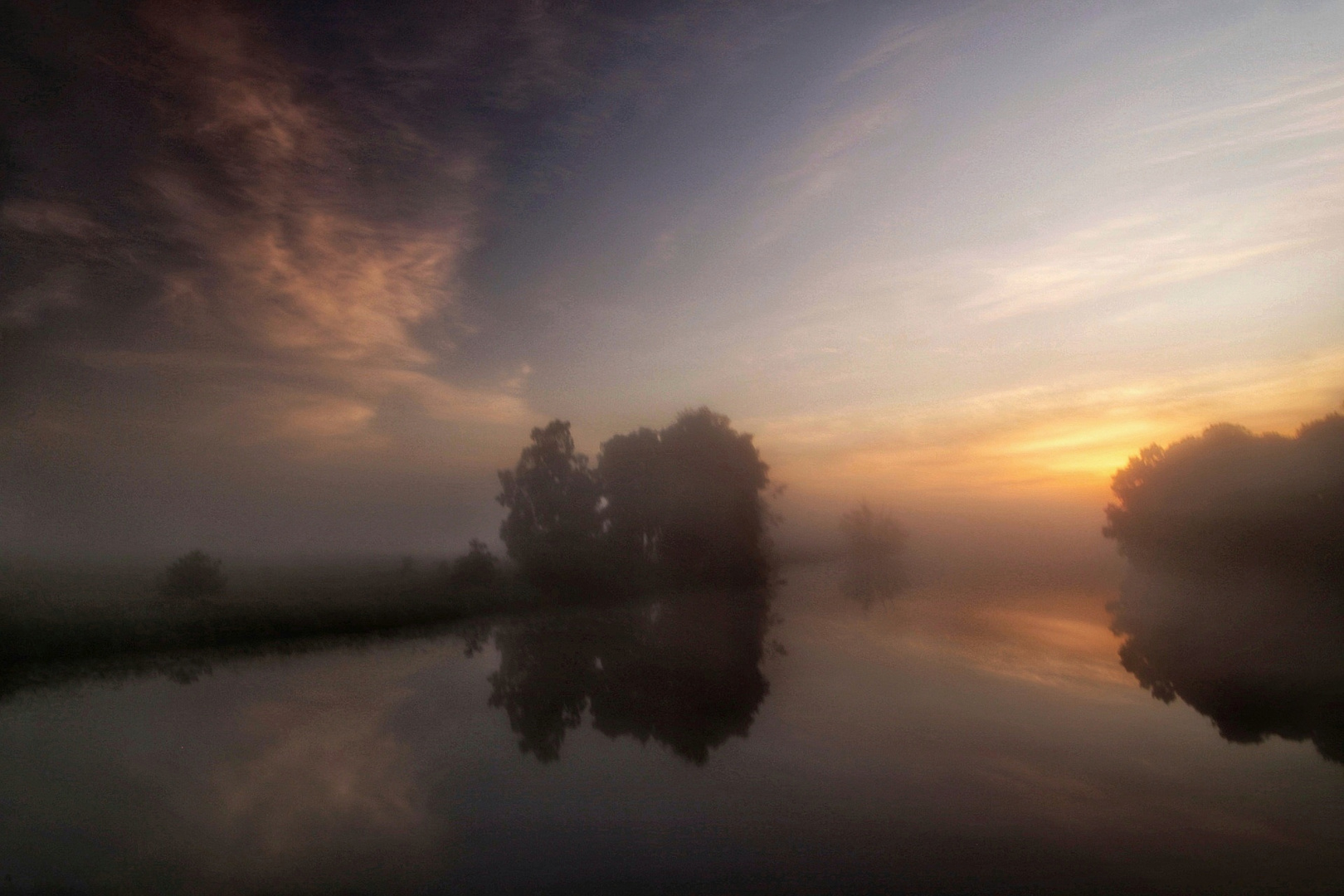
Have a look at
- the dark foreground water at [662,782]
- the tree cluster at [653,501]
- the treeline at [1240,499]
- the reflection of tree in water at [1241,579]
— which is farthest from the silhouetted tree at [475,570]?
the treeline at [1240,499]

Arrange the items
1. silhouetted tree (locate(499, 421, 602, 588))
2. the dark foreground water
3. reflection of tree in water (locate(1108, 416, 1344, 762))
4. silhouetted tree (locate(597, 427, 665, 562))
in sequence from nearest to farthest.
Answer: the dark foreground water, reflection of tree in water (locate(1108, 416, 1344, 762)), silhouetted tree (locate(499, 421, 602, 588)), silhouetted tree (locate(597, 427, 665, 562))

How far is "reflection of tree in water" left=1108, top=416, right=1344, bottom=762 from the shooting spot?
17016mm

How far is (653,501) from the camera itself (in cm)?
5066

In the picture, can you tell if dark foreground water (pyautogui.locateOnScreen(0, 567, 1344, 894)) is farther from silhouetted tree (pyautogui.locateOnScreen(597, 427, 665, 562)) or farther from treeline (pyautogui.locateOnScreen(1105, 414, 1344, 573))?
Answer: silhouetted tree (pyautogui.locateOnScreen(597, 427, 665, 562))

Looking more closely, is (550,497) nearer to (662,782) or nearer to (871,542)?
(662,782)

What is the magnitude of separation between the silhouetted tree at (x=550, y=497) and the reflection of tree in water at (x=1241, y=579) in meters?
34.7

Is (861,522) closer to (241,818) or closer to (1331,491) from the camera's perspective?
(1331,491)

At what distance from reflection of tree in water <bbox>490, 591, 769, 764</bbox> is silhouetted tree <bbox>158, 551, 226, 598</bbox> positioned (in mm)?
14643

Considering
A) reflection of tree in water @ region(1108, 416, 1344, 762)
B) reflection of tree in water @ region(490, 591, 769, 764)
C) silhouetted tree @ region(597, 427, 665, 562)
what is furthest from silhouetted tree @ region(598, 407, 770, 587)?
reflection of tree in water @ region(1108, 416, 1344, 762)

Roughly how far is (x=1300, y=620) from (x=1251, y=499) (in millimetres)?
11600

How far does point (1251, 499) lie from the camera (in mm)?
39000

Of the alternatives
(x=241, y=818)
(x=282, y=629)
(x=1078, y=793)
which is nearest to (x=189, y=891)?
(x=241, y=818)

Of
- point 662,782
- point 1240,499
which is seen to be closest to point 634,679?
point 662,782

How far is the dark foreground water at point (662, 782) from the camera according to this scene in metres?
8.10
